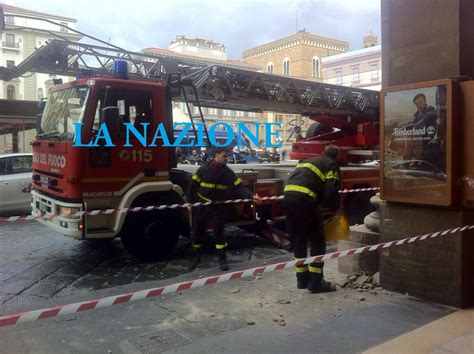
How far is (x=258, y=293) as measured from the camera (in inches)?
202

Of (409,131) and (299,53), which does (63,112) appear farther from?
(299,53)

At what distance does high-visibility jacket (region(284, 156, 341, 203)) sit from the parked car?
6965 mm

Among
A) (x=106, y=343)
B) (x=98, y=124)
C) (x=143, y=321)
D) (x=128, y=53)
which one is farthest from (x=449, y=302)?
(x=128, y=53)

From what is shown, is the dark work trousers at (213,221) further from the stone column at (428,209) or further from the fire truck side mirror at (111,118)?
the stone column at (428,209)

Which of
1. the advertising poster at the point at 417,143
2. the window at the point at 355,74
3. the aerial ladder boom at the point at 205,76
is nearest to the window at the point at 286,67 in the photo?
the window at the point at 355,74

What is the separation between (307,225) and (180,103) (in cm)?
338

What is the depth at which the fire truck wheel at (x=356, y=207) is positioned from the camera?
9.17 metres

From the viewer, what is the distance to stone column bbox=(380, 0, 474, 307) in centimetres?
453

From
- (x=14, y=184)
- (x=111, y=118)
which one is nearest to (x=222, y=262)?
(x=111, y=118)

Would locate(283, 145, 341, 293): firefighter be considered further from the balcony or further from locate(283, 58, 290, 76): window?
locate(283, 58, 290, 76): window

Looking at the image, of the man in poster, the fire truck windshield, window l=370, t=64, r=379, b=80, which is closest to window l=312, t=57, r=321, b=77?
window l=370, t=64, r=379, b=80

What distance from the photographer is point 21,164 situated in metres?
10.5

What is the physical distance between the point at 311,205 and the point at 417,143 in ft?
4.18

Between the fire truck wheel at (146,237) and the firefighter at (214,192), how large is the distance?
16.9 inches
